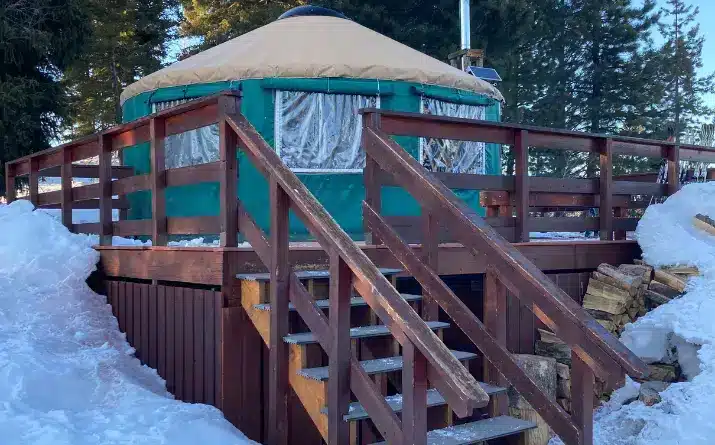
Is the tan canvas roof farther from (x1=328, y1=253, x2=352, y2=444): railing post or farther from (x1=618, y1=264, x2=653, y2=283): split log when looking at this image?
(x1=328, y1=253, x2=352, y2=444): railing post

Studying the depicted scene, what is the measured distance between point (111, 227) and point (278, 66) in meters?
2.99

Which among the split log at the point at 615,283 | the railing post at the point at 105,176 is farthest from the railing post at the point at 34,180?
the split log at the point at 615,283

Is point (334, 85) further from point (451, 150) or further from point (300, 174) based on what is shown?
point (451, 150)

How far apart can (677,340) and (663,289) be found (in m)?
0.62

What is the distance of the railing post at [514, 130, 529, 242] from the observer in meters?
5.12

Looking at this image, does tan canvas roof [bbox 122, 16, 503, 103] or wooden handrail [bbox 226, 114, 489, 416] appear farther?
tan canvas roof [bbox 122, 16, 503, 103]

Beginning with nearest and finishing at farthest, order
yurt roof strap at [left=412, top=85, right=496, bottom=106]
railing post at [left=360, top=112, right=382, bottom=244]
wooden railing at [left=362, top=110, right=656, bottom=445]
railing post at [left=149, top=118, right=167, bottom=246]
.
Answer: wooden railing at [left=362, top=110, right=656, bottom=445], railing post at [left=360, top=112, right=382, bottom=244], railing post at [left=149, top=118, right=167, bottom=246], yurt roof strap at [left=412, top=85, right=496, bottom=106]

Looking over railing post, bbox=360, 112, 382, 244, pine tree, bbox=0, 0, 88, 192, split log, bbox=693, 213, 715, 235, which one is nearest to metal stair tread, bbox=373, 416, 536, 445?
railing post, bbox=360, 112, 382, 244

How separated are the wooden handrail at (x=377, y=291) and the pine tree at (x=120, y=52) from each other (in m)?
17.9

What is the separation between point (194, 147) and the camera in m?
8.20

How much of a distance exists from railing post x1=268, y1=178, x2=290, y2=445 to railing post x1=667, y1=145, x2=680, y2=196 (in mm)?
4197

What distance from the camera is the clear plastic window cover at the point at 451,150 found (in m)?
8.46

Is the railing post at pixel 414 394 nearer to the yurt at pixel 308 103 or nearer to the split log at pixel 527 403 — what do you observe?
the split log at pixel 527 403

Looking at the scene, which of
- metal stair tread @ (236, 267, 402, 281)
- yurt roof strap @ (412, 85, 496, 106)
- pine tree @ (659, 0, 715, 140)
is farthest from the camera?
pine tree @ (659, 0, 715, 140)
